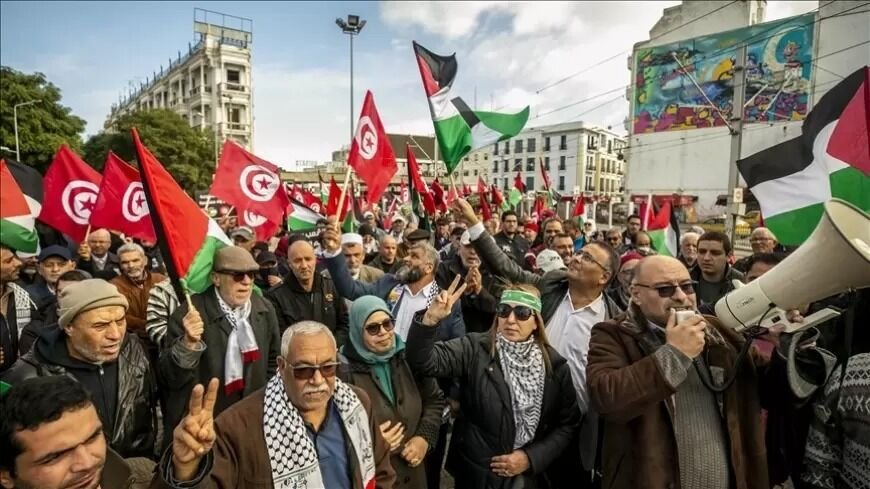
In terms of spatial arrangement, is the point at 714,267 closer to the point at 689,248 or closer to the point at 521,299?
the point at 689,248

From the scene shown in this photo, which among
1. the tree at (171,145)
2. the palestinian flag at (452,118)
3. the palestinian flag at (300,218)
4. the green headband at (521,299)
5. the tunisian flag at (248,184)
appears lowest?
the green headband at (521,299)

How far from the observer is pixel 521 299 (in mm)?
2811

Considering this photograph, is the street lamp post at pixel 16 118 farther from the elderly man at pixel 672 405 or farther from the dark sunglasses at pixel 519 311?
the elderly man at pixel 672 405

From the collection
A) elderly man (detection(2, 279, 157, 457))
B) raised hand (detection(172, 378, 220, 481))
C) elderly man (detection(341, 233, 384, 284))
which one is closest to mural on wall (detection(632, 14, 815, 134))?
elderly man (detection(341, 233, 384, 284))

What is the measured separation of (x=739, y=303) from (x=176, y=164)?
1587 inches

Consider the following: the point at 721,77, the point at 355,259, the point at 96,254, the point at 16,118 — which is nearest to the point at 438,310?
the point at 355,259

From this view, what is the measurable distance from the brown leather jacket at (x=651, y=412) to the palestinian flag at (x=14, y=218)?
4069 millimetres

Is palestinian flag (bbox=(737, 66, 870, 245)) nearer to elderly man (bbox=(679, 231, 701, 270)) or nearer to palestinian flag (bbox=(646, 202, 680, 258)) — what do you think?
elderly man (bbox=(679, 231, 701, 270))

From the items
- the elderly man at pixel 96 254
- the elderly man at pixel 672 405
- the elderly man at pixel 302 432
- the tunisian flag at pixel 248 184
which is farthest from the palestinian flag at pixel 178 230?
the elderly man at pixel 96 254

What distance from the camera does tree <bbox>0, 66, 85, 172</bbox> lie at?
3056 centimetres

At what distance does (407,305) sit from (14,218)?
3.04 meters

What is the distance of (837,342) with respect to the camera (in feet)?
6.56

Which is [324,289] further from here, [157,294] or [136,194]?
[136,194]

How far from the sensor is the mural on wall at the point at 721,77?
34375 mm
